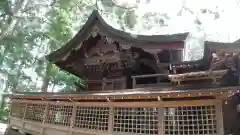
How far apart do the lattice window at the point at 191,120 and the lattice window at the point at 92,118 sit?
2.64 meters

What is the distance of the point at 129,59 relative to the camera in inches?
431

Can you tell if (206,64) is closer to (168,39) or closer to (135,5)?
(168,39)

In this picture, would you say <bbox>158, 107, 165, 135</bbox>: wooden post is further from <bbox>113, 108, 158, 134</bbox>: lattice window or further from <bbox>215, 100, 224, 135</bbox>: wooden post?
<bbox>215, 100, 224, 135</bbox>: wooden post

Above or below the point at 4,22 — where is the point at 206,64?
below

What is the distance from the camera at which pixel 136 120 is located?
28.0ft

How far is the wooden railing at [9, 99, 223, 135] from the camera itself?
24.3 ft

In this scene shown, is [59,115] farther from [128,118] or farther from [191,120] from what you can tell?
[191,120]

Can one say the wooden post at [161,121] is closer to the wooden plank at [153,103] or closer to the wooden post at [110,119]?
the wooden plank at [153,103]

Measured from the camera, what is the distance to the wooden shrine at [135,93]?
7.50 m

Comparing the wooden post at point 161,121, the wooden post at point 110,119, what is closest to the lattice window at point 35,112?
the wooden post at point 110,119

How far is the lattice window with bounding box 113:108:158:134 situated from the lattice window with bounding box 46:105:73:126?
2.67m

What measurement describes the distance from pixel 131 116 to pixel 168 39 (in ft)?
11.7

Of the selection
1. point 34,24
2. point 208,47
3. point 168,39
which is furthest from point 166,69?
point 34,24

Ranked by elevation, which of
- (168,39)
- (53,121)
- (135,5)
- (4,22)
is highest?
(135,5)
